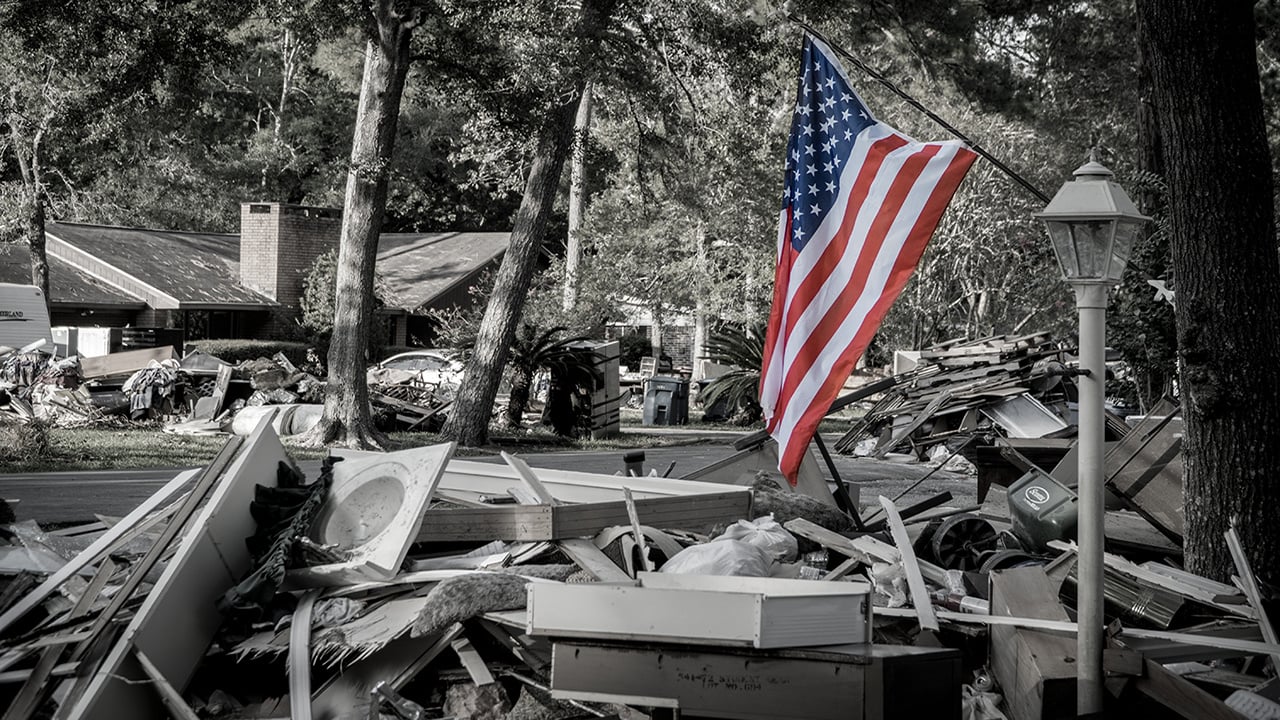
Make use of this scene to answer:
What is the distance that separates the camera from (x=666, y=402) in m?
27.0

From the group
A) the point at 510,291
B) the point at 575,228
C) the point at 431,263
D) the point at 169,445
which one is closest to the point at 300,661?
the point at 169,445

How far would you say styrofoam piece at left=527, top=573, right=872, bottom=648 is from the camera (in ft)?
15.6

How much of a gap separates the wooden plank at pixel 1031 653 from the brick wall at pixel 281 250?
31.6 metres

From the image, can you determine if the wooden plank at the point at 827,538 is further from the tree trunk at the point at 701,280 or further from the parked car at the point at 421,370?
the tree trunk at the point at 701,280

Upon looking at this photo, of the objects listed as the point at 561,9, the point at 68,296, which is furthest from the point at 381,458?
the point at 68,296

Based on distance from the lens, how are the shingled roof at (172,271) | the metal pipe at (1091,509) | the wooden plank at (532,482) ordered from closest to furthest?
1. the metal pipe at (1091,509)
2. the wooden plank at (532,482)
3. the shingled roof at (172,271)

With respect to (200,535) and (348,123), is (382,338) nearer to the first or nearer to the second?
(348,123)

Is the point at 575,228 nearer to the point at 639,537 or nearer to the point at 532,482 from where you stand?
the point at 532,482

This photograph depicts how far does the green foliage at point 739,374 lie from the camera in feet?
85.8

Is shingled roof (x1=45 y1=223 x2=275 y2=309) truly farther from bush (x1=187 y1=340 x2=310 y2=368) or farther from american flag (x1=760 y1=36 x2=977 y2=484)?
american flag (x1=760 y1=36 x2=977 y2=484)

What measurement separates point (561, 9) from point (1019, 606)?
13.3 m

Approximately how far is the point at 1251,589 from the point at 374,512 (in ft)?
14.0

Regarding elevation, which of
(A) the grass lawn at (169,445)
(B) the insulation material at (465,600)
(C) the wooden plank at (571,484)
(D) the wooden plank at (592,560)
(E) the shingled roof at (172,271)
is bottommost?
(A) the grass lawn at (169,445)

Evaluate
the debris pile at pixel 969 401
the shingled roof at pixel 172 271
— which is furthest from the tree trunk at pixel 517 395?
the shingled roof at pixel 172 271
